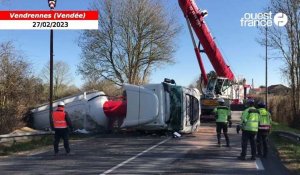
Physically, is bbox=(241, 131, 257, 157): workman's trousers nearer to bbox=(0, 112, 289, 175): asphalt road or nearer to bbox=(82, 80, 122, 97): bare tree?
bbox=(0, 112, 289, 175): asphalt road

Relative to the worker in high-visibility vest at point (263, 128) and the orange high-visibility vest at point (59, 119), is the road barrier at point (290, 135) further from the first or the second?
the orange high-visibility vest at point (59, 119)

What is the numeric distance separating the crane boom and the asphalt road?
41.2 ft

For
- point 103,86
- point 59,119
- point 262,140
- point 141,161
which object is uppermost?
point 103,86

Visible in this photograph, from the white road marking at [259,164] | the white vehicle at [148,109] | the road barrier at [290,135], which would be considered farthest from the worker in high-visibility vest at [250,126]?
the white vehicle at [148,109]

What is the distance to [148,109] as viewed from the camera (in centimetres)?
2347

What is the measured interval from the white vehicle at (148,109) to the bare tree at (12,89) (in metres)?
1.83

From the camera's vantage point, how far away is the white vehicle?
925 inches

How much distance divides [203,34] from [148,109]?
960 cm

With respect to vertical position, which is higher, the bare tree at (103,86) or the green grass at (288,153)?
the bare tree at (103,86)

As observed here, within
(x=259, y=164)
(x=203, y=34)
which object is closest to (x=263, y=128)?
(x=259, y=164)

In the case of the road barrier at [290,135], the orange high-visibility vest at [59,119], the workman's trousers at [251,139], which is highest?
the orange high-visibility vest at [59,119]

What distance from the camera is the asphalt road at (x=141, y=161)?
12562 millimetres

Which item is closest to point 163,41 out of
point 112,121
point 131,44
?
point 131,44

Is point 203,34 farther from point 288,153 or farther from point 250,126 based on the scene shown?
point 250,126
